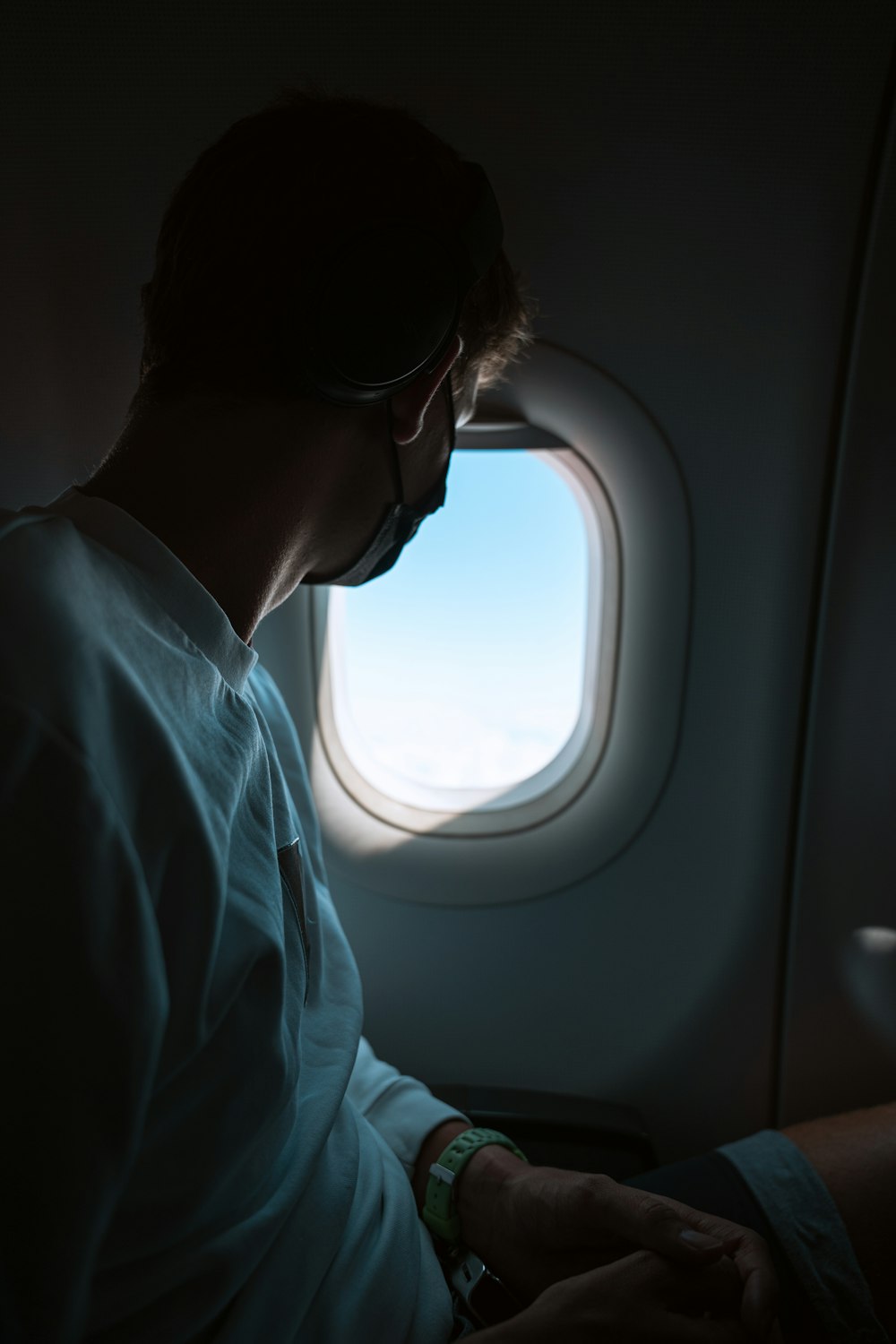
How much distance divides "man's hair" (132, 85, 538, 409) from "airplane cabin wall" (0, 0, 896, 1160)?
357 mm

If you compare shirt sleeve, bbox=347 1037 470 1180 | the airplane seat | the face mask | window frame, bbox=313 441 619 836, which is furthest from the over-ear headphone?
the airplane seat

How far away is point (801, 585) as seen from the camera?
1.55 metres

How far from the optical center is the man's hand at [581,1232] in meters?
0.91

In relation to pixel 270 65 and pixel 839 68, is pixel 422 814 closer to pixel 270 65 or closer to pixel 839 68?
pixel 270 65

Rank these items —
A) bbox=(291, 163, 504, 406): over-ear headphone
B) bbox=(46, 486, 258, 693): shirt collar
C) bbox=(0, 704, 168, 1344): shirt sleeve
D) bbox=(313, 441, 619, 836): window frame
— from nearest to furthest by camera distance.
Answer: bbox=(0, 704, 168, 1344): shirt sleeve < bbox=(46, 486, 258, 693): shirt collar < bbox=(291, 163, 504, 406): over-ear headphone < bbox=(313, 441, 619, 836): window frame

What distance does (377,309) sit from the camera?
0.86 metres

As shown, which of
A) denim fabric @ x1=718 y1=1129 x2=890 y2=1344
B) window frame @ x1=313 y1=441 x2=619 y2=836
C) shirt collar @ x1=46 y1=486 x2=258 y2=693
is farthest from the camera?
window frame @ x1=313 y1=441 x2=619 y2=836

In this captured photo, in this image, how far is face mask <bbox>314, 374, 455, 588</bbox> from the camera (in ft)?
3.57

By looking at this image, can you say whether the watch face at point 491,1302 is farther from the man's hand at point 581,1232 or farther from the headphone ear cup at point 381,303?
the headphone ear cup at point 381,303

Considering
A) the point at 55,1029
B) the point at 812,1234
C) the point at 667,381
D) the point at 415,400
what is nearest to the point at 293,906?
the point at 55,1029

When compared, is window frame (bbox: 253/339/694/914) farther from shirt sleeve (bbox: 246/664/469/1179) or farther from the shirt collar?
the shirt collar

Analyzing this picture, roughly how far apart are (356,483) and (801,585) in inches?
38.3

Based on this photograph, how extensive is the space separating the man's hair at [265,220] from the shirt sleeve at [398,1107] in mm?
1049

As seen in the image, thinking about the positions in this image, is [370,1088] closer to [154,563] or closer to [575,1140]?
[575,1140]
